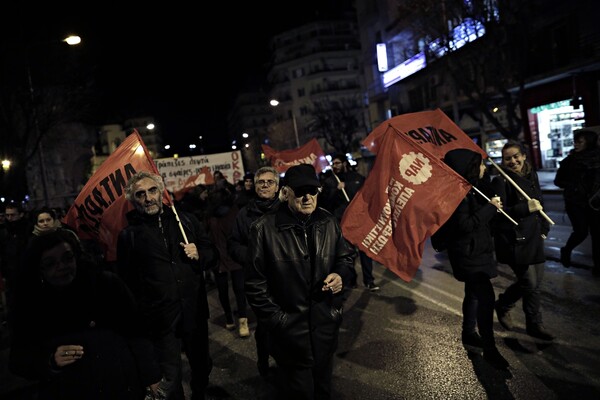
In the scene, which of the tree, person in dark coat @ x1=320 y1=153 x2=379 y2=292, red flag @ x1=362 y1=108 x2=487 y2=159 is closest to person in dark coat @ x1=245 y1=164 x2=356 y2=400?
red flag @ x1=362 y1=108 x2=487 y2=159

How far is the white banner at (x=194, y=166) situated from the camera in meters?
12.7

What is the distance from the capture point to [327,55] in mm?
75875

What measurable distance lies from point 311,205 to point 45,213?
4810 mm

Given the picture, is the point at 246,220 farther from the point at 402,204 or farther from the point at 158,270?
the point at 402,204

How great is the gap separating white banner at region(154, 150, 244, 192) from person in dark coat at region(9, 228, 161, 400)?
10.5 m

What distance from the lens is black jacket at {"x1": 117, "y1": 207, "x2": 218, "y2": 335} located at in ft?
11.4

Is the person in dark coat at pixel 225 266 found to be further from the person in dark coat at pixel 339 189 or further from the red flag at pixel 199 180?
the red flag at pixel 199 180

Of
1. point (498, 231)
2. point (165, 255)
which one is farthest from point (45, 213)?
point (498, 231)

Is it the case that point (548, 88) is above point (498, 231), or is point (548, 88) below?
above

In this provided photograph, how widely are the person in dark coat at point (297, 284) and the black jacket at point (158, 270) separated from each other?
3.10 feet

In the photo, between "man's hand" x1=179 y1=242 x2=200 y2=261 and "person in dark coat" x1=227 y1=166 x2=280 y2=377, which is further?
"person in dark coat" x1=227 y1=166 x2=280 y2=377

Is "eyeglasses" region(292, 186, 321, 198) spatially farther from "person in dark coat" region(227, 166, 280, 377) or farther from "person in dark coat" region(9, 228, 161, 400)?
"person in dark coat" region(227, 166, 280, 377)

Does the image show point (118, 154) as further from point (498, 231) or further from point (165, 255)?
point (498, 231)

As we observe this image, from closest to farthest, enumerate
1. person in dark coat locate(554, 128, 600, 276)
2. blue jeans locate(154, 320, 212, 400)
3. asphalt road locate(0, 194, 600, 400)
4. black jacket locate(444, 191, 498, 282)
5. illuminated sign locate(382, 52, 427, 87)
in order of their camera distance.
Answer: blue jeans locate(154, 320, 212, 400)
asphalt road locate(0, 194, 600, 400)
black jacket locate(444, 191, 498, 282)
person in dark coat locate(554, 128, 600, 276)
illuminated sign locate(382, 52, 427, 87)
